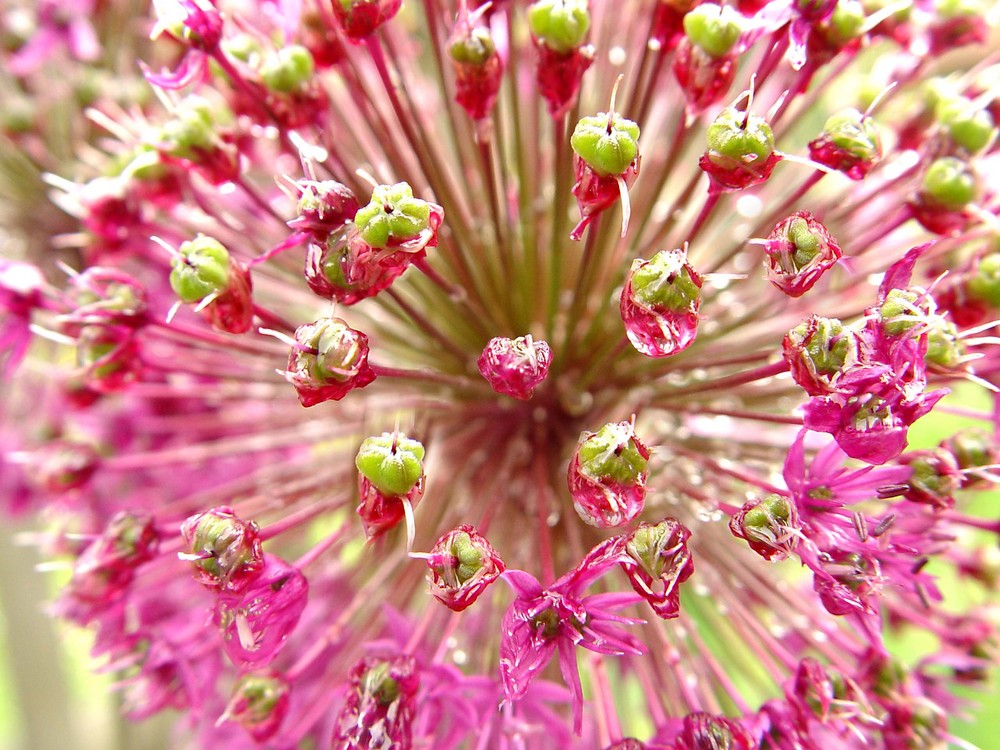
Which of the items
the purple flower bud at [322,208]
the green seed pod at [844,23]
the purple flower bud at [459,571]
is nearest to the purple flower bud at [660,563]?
the purple flower bud at [459,571]

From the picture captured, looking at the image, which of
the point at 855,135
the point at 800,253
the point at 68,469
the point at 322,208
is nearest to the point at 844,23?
the point at 855,135

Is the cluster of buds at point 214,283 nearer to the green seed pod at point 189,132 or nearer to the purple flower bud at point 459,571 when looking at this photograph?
the green seed pod at point 189,132

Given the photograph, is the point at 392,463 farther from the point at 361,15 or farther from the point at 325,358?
the point at 361,15

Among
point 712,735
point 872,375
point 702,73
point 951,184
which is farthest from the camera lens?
point 951,184

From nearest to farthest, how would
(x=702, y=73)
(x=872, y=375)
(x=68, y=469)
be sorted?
1. (x=872, y=375)
2. (x=702, y=73)
3. (x=68, y=469)

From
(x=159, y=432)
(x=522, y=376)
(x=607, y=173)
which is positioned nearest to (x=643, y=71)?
(x=607, y=173)

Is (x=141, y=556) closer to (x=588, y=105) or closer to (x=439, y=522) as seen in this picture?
(x=439, y=522)
